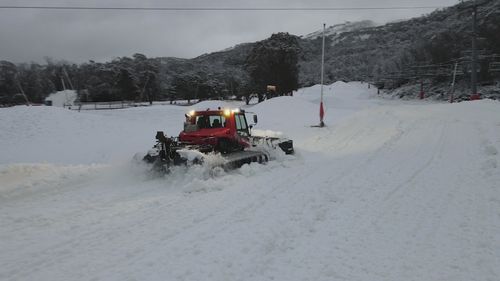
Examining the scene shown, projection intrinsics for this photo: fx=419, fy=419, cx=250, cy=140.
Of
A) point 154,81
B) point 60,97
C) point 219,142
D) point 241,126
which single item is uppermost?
point 154,81

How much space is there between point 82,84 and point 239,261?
216 feet

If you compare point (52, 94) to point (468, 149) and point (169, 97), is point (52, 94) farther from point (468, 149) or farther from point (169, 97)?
point (468, 149)

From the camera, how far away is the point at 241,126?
44.4 ft

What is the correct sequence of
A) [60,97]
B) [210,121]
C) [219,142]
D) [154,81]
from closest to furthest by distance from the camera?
1. [219,142]
2. [210,121]
3. [154,81]
4. [60,97]

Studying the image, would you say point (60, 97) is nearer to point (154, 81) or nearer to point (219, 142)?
point (154, 81)

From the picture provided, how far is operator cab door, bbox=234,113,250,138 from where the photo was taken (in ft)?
43.6

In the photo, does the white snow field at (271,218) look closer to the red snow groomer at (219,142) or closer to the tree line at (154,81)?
the red snow groomer at (219,142)

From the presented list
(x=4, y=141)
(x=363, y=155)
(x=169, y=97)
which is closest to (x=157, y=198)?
(x=363, y=155)

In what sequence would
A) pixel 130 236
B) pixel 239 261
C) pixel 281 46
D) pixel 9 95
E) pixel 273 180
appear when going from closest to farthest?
pixel 239 261, pixel 130 236, pixel 273 180, pixel 281 46, pixel 9 95

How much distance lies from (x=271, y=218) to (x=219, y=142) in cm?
570

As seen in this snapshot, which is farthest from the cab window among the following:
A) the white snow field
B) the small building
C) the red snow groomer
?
the small building

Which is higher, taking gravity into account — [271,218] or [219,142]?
[219,142]

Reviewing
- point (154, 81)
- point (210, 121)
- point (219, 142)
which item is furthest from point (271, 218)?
point (154, 81)

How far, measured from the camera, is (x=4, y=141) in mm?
20234
